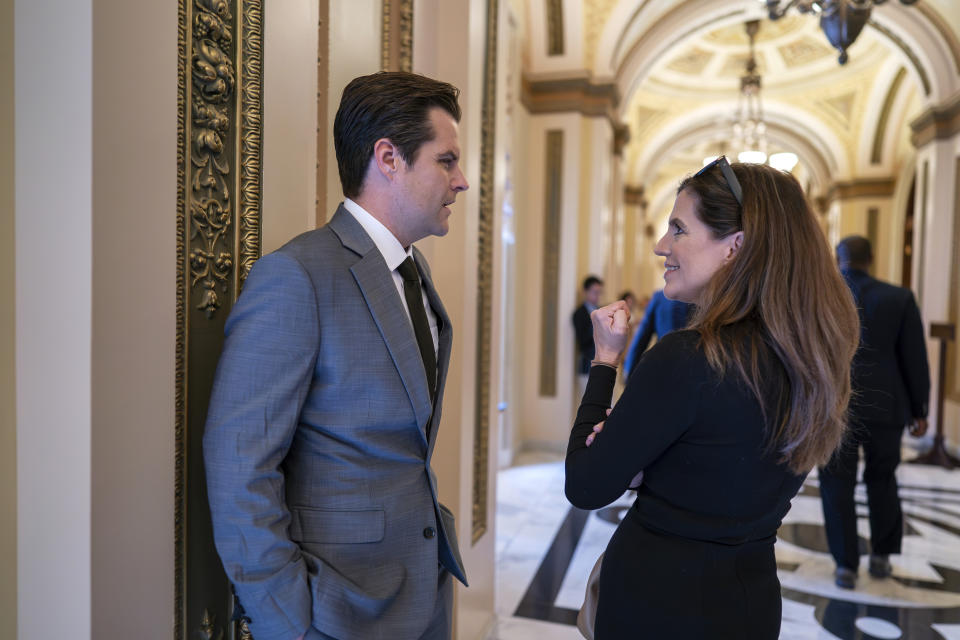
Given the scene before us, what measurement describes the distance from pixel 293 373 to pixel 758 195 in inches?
34.8

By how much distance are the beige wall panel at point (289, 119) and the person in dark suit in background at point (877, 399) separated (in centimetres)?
287

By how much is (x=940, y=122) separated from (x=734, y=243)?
7746 mm

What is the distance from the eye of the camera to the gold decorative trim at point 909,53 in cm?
714

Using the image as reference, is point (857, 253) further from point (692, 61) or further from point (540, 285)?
point (692, 61)

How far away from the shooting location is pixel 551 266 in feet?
21.2

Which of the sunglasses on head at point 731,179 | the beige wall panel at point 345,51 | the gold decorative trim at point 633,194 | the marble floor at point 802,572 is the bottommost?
the marble floor at point 802,572

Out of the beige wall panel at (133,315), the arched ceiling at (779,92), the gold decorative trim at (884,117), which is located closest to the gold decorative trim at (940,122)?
the arched ceiling at (779,92)

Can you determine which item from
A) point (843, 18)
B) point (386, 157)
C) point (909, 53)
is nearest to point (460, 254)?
point (386, 157)

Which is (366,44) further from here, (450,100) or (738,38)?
(738,38)

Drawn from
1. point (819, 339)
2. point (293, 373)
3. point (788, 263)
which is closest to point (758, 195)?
point (788, 263)

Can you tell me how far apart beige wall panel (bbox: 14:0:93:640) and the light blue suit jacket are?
197 mm

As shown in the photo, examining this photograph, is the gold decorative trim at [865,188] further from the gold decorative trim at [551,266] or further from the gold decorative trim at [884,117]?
the gold decorative trim at [551,266]

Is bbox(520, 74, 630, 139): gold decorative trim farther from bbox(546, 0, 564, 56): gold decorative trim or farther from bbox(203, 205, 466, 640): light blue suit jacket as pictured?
bbox(203, 205, 466, 640): light blue suit jacket

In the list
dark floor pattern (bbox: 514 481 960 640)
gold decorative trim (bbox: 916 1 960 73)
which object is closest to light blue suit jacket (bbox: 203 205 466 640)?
dark floor pattern (bbox: 514 481 960 640)
